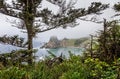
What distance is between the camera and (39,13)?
22.9 meters

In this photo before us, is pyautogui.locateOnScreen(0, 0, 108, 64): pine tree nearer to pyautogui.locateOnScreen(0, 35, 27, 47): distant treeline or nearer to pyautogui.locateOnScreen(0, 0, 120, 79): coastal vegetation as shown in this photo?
pyautogui.locateOnScreen(0, 35, 27, 47): distant treeline

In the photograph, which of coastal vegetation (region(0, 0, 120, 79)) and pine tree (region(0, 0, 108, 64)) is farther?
pine tree (region(0, 0, 108, 64))

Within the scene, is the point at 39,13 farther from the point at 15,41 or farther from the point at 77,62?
the point at 77,62

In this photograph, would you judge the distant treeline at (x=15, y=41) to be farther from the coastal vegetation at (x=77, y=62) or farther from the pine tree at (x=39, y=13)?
the coastal vegetation at (x=77, y=62)

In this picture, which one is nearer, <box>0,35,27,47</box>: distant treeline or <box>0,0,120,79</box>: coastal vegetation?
<box>0,0,120,79</box>: coastal vegetation

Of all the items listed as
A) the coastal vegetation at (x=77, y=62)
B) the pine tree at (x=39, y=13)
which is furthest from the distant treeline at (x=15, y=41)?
the coastal vegetation at (x=77, y=62)

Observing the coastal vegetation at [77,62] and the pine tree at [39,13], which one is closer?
the coastal vegetation at [77,62]

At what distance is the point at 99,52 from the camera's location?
15.9 feet

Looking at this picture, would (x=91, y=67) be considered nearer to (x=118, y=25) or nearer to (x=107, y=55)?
(x=107, y=55)

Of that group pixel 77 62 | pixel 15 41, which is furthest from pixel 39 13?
pixel 77 62

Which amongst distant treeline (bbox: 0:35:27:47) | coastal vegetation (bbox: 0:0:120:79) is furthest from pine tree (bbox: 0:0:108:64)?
coastal vegetation (bbox: 0:0:120:79)

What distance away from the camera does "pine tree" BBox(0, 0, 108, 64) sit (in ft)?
73.0

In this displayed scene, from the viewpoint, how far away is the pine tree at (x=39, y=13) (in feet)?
73.0

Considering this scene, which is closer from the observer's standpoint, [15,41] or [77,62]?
[77,62]
